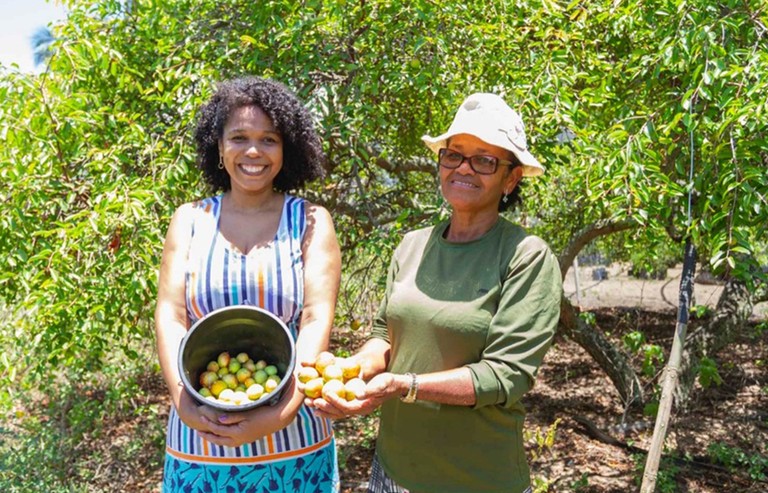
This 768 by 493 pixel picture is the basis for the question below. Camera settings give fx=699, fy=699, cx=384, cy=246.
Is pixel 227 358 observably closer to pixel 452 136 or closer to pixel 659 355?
pixel 452 136

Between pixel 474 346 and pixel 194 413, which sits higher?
pixel 474 346

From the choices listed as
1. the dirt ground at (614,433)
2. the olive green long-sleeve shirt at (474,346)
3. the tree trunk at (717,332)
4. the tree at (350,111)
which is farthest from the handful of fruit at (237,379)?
the tree trunk at (717,332)

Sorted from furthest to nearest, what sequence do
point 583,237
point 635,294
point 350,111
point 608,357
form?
1. point 635,294
2. point 608,357
3. point 583,237
4. point 350,111

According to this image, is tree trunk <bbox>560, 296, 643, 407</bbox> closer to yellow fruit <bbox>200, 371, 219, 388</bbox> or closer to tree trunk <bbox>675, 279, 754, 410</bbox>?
tree trunk <bbox>675, 279, 754, 410</bbox>

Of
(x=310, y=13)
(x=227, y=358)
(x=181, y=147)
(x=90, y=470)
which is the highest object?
(x=310, y=13)

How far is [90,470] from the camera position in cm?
442

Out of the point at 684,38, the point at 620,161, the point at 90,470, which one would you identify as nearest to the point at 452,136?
the point at 620,161

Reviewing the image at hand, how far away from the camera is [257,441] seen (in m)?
1.97

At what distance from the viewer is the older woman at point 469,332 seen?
1.69 metres

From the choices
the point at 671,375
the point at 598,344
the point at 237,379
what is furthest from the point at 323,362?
the point at 598,344

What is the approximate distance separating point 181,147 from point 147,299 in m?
0.66

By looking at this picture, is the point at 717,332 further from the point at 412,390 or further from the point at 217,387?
the point at 217,387

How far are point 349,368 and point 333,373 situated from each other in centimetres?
7

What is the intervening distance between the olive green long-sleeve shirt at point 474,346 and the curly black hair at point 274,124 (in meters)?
0.52
